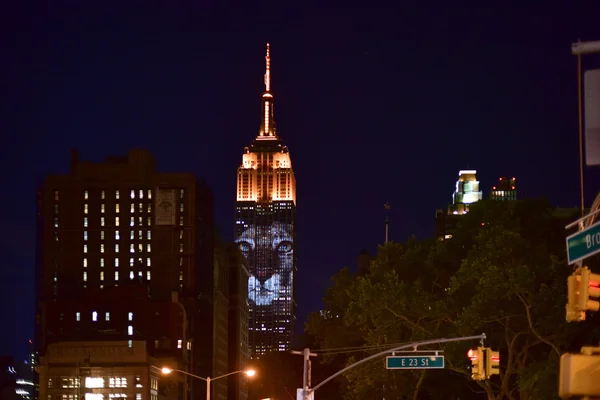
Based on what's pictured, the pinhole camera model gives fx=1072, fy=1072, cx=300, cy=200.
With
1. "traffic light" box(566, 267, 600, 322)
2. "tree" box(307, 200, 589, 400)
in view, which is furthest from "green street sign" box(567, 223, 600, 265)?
"tree" box(307, 200, 589, 400)

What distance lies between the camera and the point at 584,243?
603 inches

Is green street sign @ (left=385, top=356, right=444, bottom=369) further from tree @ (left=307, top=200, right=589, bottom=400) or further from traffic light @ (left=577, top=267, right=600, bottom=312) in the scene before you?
traffic light @ (left=577, top=267, right=600, bottom=312)

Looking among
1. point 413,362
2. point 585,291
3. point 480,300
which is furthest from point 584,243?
point 480,300

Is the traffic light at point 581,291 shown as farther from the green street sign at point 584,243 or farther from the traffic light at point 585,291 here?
the green street sign at point 584,243

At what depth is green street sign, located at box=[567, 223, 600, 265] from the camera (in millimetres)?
14953

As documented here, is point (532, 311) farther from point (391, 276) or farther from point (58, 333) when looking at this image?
point (58, 333)

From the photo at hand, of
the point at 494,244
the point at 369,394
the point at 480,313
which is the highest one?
the point at 494,244

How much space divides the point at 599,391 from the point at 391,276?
135ft

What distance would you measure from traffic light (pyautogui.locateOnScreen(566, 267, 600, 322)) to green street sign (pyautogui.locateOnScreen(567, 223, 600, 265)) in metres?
0.30

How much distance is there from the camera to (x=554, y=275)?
48125 millimetres

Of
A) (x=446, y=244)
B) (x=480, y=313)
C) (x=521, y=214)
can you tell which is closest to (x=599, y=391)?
(x=480, y=313)

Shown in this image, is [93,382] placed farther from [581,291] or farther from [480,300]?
[581,291]

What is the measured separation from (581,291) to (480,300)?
1256 inches

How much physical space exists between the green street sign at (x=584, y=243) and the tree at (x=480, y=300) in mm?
26843
